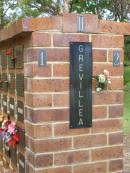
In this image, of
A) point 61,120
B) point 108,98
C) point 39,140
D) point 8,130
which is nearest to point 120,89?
point 108,98

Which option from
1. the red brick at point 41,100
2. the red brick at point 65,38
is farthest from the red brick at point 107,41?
the red brick at point 41,100

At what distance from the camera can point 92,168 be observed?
373cm

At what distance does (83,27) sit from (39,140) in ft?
3.20

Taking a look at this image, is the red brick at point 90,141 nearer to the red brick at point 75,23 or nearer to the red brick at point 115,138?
the red brick at point 115,138

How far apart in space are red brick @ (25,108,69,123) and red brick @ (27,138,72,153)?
174 millimetres

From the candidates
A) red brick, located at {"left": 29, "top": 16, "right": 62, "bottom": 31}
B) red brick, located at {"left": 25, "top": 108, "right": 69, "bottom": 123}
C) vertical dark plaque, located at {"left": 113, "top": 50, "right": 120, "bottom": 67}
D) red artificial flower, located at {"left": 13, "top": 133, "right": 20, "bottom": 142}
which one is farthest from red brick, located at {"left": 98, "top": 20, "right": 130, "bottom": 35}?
red artificial flower, located at {"left": 13, "top": 133, "right": 20, "bottom": 142}

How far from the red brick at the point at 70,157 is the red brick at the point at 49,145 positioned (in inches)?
2.1

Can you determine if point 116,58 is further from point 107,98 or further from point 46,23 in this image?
point 46,23

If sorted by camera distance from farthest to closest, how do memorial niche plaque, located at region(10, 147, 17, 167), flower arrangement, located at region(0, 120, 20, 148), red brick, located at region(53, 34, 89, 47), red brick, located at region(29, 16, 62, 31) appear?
memorial niche plaque, located at region(10, 147, 17, 167)
flower arrangement, located at region(0, 120, 20, 148)
red brick, located at region(53, 34, 89, 47)
red brick, located at region(29, 16, 62, 31)

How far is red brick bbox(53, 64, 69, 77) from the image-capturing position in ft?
11.4

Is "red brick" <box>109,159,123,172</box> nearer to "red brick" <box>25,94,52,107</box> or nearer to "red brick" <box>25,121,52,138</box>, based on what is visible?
"red brick" <box>25,121,52,138</box>

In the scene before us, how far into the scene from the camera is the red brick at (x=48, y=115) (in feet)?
11.3

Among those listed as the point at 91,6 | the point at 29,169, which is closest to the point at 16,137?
the point at 29,169

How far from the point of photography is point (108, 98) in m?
3.71
